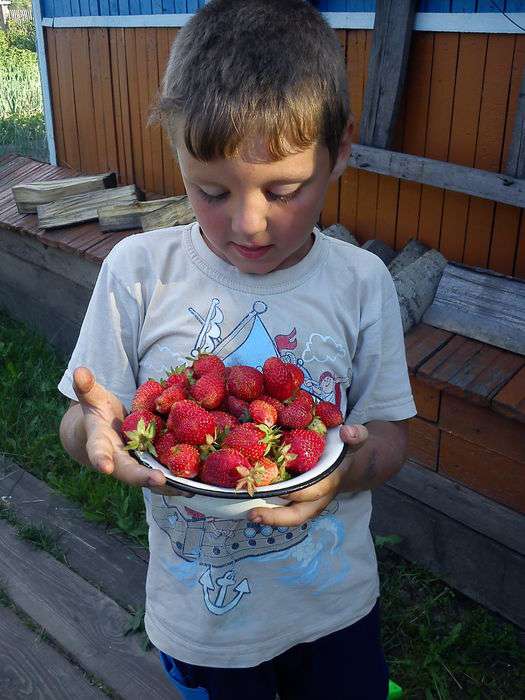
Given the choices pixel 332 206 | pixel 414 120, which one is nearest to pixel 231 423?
pixel 414 120

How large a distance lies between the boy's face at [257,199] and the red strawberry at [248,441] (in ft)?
1.07

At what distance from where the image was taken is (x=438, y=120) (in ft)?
10.2

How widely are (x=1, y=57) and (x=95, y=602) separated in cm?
1276

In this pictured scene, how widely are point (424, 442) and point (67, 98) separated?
12.3 ft

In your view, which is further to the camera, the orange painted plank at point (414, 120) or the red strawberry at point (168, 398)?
the orange painted plank at point (414, 120)

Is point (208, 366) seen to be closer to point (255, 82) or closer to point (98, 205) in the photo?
point (255, 82)

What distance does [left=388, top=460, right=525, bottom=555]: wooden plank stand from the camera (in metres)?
2.80

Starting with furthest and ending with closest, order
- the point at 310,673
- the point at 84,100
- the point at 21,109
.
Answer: the point at 21,109 → the point at 84,100 → the point at 310,673

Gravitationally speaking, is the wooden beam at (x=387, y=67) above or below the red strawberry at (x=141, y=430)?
above

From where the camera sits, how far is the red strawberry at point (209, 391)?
141 cm

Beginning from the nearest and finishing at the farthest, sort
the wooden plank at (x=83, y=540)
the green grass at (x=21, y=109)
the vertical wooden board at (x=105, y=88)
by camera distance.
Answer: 1. the wooden plank at (x=83, y=540)
2. the vertical wooden board at (x=105, y=88)
3. the green grass at (x=21, y=109)

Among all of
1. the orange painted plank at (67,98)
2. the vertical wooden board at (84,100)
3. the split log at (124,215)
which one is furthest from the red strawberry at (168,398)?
the orange painted plank at (67,98)

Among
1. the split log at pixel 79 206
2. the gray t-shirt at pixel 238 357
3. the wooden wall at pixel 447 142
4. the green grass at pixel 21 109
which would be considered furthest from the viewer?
the green grass at pixel 21 109

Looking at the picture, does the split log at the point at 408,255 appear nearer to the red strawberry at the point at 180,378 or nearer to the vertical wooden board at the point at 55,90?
the red strawberry at the point at 180,378
